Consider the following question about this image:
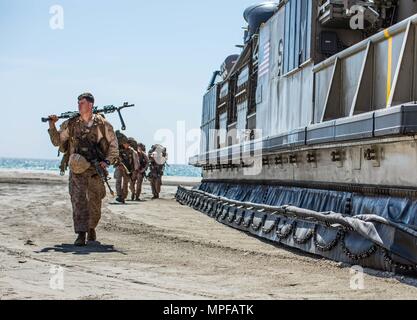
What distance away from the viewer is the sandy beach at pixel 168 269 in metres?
4.37

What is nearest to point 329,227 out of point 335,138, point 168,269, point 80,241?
point 335,138

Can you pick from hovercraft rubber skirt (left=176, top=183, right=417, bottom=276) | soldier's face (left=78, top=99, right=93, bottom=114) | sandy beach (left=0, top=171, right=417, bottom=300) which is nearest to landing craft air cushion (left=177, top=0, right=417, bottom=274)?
hovercraft rubber skirt (left=176, top=183, right=417, bottom=276)

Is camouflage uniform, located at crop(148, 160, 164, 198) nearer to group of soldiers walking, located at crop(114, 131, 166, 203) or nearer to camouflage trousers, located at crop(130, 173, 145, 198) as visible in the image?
group of soldiers walking, located at crop(114, 131, 166, 203)

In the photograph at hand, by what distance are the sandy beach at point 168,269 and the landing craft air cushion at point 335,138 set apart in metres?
0.30

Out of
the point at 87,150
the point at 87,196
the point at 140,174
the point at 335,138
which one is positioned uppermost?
the point at 335,138

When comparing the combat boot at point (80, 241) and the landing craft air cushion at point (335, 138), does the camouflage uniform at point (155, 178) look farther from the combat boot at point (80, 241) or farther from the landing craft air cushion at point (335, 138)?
the combat boot at point (80, 241)

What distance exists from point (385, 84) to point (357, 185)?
1081 millimetres

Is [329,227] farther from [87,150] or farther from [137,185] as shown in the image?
[137,185]

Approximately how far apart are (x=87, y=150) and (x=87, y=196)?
0.55m

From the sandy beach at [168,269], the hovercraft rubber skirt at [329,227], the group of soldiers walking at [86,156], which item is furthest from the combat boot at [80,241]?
the hovercraft rubber skirt at [329,227]

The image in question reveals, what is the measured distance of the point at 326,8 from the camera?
8.44 meters

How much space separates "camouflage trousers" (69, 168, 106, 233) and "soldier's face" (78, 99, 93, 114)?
70 cm

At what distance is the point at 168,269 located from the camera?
217 inches

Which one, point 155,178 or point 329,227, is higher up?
point 155,178
